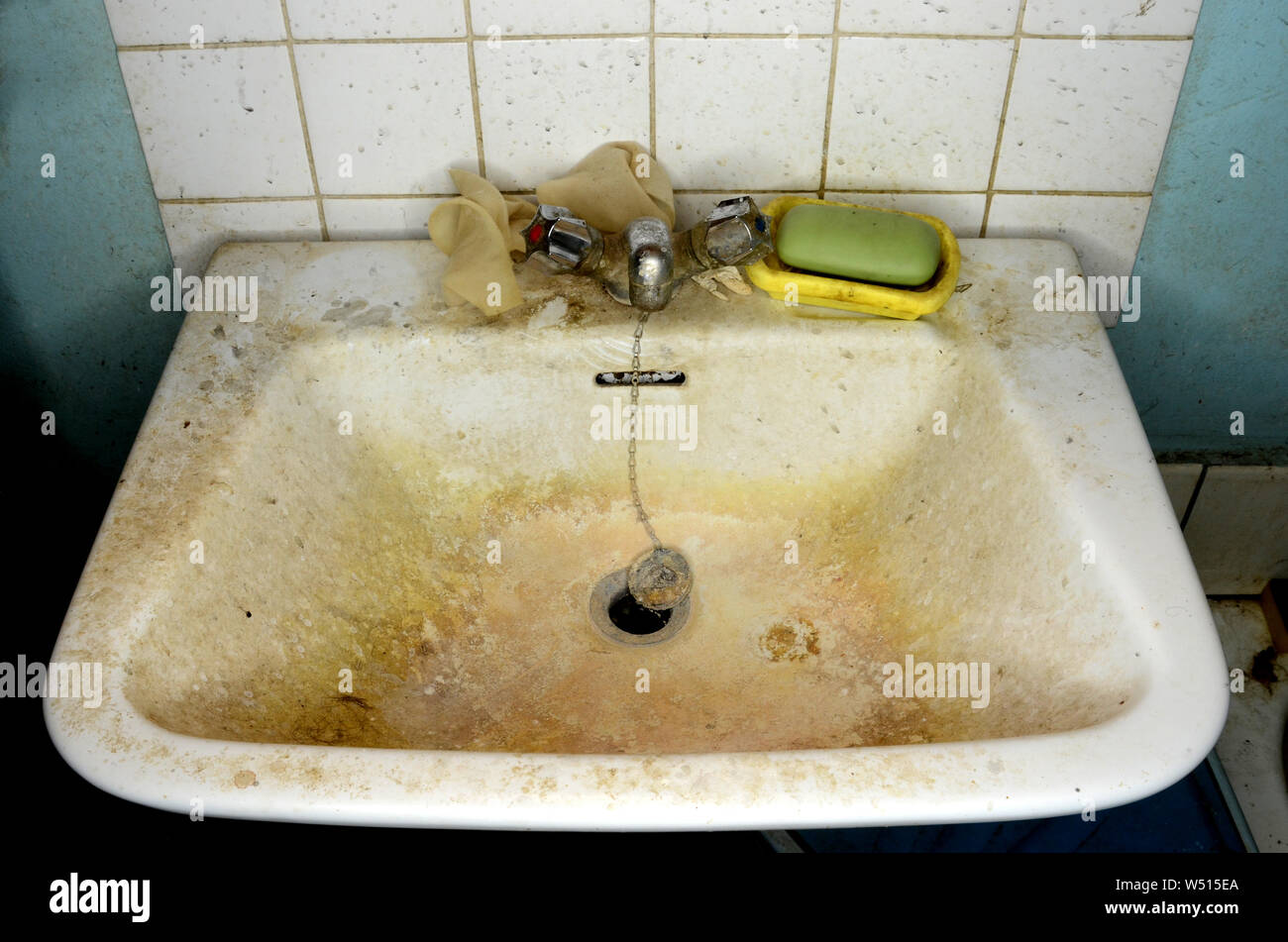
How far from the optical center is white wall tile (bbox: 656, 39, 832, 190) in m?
0.87

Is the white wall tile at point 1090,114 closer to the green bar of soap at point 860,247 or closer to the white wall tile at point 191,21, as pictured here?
the green bar of soap at point 860,247

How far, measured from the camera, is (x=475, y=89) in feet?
2.90

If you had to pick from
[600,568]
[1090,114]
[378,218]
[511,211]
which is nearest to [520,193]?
[511,211]

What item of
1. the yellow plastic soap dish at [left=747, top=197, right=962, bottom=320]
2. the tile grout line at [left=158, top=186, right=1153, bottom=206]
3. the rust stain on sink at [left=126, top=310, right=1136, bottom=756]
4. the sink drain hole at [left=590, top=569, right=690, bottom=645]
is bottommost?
the sink drain hole at [left=590, top=569, right=690, bottom=645]

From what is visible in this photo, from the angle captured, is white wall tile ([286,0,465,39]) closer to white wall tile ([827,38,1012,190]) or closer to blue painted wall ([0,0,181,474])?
blue painted wall ([0,0,181,474])

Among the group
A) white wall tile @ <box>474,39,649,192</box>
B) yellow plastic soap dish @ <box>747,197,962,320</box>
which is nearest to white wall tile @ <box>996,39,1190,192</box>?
yellow plastic soap dish @ <box>747,197,962,320</box>

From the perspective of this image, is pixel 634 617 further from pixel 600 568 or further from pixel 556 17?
pixel 556 17

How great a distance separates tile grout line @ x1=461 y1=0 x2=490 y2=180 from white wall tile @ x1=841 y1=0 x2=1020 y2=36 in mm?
317

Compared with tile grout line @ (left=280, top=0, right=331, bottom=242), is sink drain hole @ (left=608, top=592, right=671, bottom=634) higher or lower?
lower

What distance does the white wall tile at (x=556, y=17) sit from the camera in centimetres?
84

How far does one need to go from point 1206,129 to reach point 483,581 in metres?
0.77

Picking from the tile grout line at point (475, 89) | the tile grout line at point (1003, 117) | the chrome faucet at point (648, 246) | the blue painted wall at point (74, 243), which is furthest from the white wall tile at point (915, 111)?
the blue painted wall at point (74, 243)

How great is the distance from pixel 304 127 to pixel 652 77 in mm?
317
